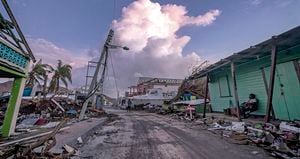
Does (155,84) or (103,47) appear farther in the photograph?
(155,84)

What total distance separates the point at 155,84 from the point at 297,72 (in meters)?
33.0

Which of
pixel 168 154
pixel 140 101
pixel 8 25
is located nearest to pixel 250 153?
pixel 168 154

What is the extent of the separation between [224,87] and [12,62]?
38.2 ft

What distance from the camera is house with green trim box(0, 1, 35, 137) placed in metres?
5.16

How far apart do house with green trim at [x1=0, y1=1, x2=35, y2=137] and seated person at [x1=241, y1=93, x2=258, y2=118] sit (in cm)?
1026

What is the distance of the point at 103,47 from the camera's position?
1406 cm

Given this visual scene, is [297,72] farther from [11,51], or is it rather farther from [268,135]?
[11,51]

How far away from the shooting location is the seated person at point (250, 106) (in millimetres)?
8487

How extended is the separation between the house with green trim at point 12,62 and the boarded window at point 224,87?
11.2m

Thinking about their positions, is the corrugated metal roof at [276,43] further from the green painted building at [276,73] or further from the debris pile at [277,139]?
the debris pile at [277,139]

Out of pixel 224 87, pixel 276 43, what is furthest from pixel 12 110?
pixel 224 87

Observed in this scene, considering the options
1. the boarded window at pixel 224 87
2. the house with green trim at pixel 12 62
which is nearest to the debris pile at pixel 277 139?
the boarded window at pixel 224 87

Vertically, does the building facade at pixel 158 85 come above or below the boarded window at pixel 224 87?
above

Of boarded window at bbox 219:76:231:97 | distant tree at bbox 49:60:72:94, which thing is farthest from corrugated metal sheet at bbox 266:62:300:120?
distant tree at bbox 49:60:72:94
